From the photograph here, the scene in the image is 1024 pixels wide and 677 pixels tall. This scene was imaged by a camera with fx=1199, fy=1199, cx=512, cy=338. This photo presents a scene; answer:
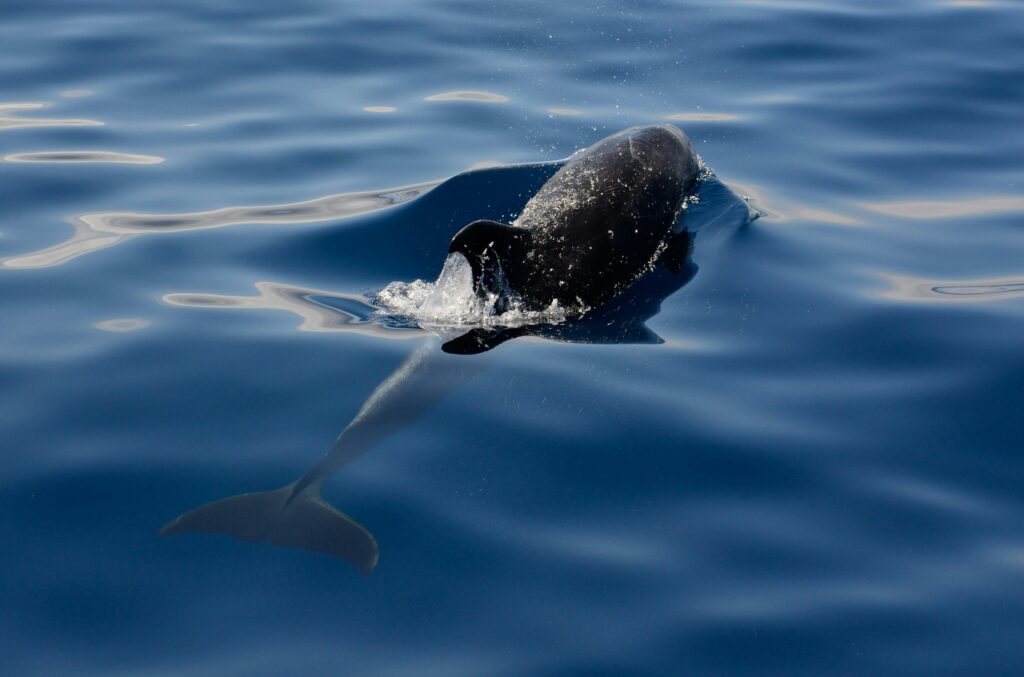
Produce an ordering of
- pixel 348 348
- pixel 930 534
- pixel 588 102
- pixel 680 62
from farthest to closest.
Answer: pixel 680 62
pixel 588 102
pixel 348 348
pixel 930 534

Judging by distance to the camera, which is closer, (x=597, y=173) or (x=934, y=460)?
(x=934, y=460)

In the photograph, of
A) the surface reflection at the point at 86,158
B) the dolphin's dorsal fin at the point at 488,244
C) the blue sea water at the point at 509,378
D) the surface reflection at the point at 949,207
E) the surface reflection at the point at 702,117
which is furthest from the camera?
the surface reflection at the point at 702,117

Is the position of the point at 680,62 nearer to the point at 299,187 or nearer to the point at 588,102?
the point at 588,102

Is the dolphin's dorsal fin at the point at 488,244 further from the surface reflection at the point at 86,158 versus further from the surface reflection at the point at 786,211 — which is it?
the surface reflection at the point at 86,158

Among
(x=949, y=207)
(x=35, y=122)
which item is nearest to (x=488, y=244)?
(x=949, y=207)

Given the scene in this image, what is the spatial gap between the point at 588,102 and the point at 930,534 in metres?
8.27

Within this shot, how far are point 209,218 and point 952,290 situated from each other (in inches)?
245

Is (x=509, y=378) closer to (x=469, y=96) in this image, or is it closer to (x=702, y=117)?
(x=702, y=117)

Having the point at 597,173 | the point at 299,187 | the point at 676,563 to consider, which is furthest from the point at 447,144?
the point at 676,563

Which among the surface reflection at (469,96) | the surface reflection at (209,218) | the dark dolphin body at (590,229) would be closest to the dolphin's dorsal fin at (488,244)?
the dark dolphin body at (590,229)

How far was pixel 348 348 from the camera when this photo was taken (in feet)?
27.0

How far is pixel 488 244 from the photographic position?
8656 mm

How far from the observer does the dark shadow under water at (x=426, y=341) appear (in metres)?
6.15

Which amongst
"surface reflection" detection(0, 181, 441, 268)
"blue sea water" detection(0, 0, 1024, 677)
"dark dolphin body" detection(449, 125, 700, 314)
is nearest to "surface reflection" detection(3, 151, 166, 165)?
"blue sea water" detection(0, 0, 1024, 677)
